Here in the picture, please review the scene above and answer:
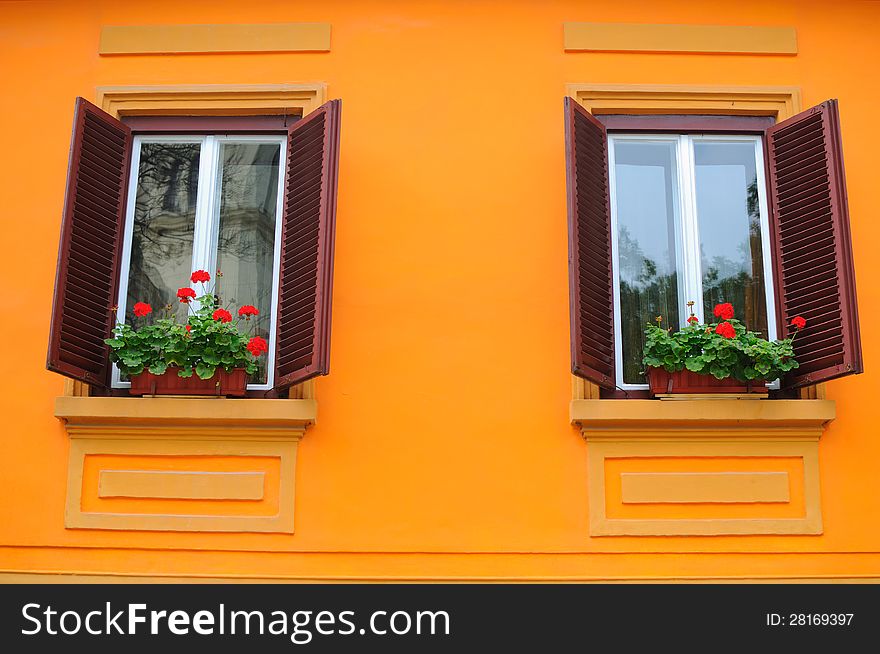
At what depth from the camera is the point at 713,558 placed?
6012mm

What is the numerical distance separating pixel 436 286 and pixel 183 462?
5.95ft

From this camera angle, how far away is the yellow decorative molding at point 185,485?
610 centimetres

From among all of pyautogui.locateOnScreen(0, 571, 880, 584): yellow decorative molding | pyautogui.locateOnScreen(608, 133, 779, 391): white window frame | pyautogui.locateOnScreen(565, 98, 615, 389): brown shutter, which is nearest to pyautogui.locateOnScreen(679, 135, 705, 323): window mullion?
pyautogui.locateOnScreen(608, 133, 779, 391): white window frame

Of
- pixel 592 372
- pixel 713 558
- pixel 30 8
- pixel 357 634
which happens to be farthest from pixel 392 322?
pixel 30 8

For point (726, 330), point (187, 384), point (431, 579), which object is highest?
point (726, 330)

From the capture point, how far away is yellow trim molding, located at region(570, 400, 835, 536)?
6.05 meters

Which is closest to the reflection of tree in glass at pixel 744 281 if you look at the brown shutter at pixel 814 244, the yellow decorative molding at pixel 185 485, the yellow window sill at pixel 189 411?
the brown shutter at pixel 814 244

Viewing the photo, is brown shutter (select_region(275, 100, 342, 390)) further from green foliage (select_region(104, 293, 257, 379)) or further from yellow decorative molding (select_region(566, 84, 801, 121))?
yellow decorative molding (select_region(566, 84, 801, 121))

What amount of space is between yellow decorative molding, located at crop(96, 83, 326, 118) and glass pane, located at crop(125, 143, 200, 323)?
269 millimetres

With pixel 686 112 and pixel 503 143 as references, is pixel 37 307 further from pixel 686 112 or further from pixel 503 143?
pixel 686 112

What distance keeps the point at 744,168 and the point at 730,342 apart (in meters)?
1.42

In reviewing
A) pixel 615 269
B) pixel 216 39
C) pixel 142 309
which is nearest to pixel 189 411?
pixel 142 309

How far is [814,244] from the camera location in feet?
20.7

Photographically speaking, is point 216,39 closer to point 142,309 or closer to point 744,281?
point 142,309
